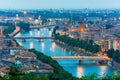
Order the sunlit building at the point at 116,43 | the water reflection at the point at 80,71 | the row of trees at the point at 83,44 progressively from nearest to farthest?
the water reflection at the point at 80,71 < the row of trees at the point at 83,44 < the sunlit building at the point at 116,43

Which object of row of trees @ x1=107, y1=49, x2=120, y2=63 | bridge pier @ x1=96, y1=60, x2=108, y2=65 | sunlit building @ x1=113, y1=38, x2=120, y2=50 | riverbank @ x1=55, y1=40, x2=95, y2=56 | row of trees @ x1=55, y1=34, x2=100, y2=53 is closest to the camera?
row of trees @ x1=107, y1=49, x2=120, y2=63

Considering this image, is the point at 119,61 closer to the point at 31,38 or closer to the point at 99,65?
the point at 99,65

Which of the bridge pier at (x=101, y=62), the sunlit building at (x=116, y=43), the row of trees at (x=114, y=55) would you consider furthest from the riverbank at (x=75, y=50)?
the bridge pier at (x=101, y=62)

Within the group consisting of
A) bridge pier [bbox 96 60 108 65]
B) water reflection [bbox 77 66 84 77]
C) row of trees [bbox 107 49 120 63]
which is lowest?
bridge pier [bbox 96 60 108 65]

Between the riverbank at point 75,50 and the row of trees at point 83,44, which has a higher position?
the row of trees at point 83,44

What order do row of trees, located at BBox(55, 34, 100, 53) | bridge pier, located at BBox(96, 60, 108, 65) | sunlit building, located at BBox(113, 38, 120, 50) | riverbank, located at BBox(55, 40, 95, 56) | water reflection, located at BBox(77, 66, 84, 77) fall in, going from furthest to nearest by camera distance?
sunlit building, located at BBox(113, 38, 120, 50) < row of trees, located at BBox(55, 34, 100, 53) < riverbank, located at BBox(55, 40, 95, 56) < bridge pier, located at BBox(96, 60, 108, 65) < water reflection, located at BBox(77, 66, 84, 77)

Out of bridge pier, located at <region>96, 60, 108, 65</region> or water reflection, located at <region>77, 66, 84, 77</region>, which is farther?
bridge pier, located at <region>96, 60, 108, 65</region>

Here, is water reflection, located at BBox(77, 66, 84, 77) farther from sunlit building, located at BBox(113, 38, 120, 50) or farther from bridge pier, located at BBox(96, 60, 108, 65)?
sunlit building, located at BBox(113, 38, 120, 50)

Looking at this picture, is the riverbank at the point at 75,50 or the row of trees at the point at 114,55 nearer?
the row of trees at the point at 114,55

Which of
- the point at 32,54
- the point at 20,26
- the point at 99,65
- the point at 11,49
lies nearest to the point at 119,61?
the point at 99,65

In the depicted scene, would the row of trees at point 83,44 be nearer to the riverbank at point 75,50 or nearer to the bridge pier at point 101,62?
the riverbank at point 75,50

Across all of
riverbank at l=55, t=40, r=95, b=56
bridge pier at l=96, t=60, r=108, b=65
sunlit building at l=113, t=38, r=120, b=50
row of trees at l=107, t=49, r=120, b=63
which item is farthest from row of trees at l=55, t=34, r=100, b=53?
bridge pier at l=96, t=60, r=108, b=65
